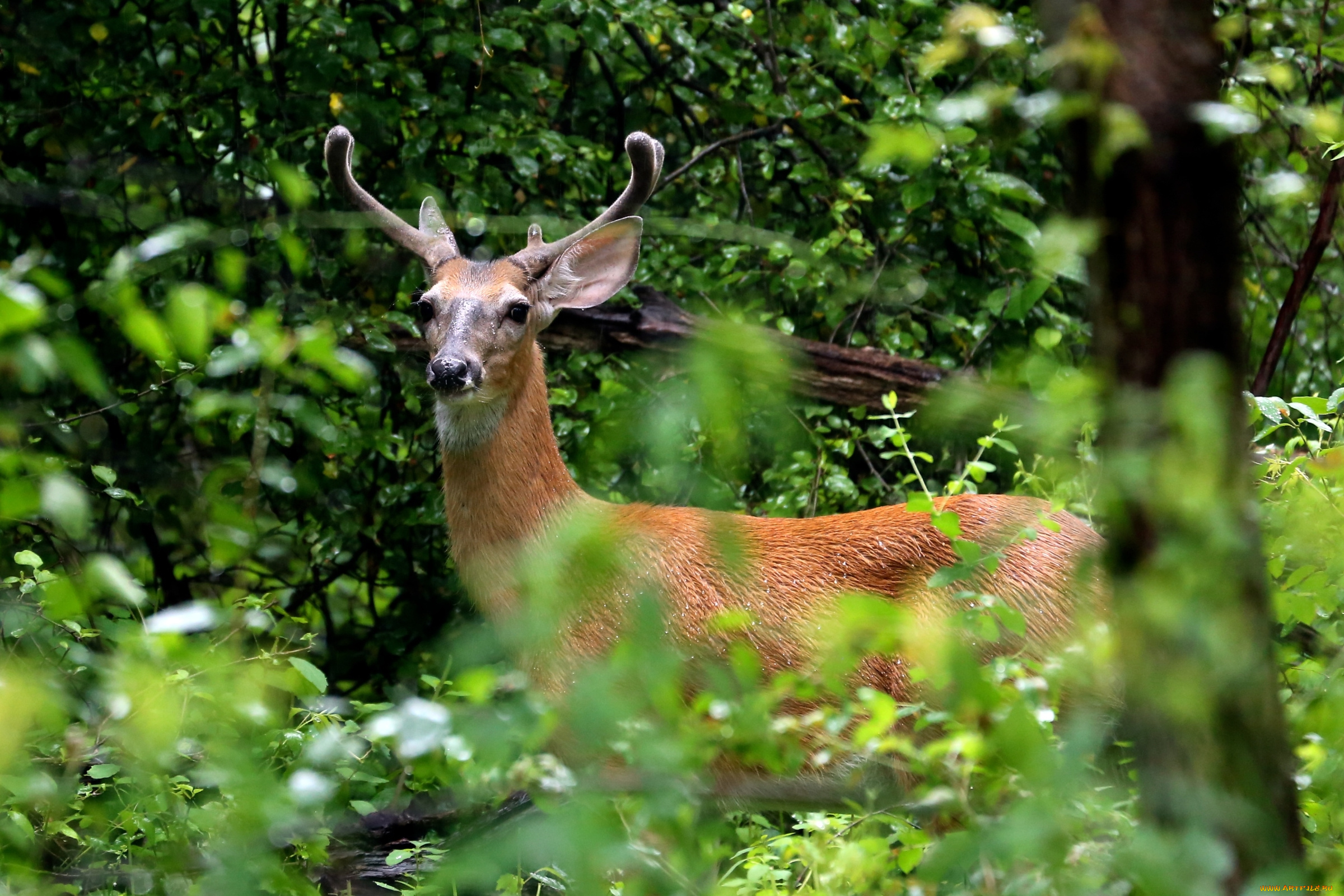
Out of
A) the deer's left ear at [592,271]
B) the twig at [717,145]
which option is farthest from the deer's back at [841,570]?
the twig at [717,145]

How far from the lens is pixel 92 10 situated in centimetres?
573

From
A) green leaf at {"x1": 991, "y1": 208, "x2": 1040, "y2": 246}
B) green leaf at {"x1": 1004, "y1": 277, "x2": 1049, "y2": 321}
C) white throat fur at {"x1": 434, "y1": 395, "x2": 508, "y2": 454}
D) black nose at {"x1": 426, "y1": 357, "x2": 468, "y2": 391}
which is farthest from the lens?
white throat fur at {"x1": 434, "y1": 395, "x2": 508, "y2": 454}

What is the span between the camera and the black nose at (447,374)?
15.5 feet

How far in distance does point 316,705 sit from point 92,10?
3894 millimetres

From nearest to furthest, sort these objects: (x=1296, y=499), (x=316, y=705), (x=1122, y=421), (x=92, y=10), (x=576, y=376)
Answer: (x=1122, y=421) < (x=1296, y=499) < (x=316, y=705) < (x=92, y=10) < (x=576, y=376)

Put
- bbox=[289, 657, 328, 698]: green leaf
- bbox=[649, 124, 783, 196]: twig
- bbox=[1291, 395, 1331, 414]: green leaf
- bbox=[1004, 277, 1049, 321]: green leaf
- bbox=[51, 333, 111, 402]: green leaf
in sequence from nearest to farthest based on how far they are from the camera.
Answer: bbox=[51, 333, 111, 402]: green leaf → bbox=[1004, 277, 1049, 321]: green leaf → bbox=[289, 657, 328, 698]: green leaf → bbox=[1291, 395, 1331, 414]: green leaf → bbox=[649, 124, 783, 196]: twig

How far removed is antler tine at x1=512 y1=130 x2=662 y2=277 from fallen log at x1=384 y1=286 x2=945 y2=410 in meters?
0.35

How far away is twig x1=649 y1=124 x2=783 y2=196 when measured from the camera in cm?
618

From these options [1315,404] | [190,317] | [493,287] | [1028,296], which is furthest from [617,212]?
[190,317]

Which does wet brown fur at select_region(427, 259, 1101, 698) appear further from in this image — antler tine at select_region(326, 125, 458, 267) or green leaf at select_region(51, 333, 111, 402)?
green leaf at select_region(51, 333, 111, 402)

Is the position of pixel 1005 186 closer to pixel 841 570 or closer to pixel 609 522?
pixel 841 570

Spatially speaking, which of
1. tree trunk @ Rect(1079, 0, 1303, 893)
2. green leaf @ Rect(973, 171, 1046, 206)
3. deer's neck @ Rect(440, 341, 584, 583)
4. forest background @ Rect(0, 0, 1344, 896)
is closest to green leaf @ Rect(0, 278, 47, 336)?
forest background @ Rect(0, 0, 1344, 896)

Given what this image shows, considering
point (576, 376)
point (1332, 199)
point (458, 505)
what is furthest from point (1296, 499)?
point (576, 376)

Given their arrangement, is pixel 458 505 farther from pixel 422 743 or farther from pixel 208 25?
pixel 422 743
